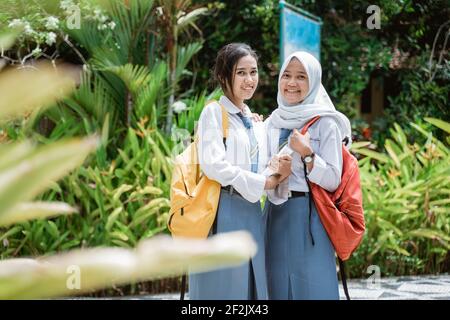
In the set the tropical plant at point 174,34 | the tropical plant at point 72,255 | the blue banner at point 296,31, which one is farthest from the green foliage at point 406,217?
the tropical plant at point 72,255

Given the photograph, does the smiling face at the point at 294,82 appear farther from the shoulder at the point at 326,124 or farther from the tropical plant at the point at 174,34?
the tropical plant at the point at 174,34

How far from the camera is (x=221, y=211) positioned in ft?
8.76

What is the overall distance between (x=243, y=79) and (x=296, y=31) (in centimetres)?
320

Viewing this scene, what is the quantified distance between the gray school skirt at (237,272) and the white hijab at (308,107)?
329 mm

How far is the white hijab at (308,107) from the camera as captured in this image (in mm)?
2676

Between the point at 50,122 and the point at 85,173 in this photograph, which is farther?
the point at 50,122

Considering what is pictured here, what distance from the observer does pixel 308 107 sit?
268 cm

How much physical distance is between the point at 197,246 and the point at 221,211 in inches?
84.3

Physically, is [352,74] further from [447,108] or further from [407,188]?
[407,188]

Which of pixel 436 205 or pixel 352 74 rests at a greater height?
pixel 352 74

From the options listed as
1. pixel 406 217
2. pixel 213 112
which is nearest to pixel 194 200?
pixel 213 112

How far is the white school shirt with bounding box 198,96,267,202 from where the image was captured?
2.56 metres

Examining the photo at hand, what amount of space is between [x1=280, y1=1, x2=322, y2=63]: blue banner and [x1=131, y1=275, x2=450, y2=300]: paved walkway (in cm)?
171
